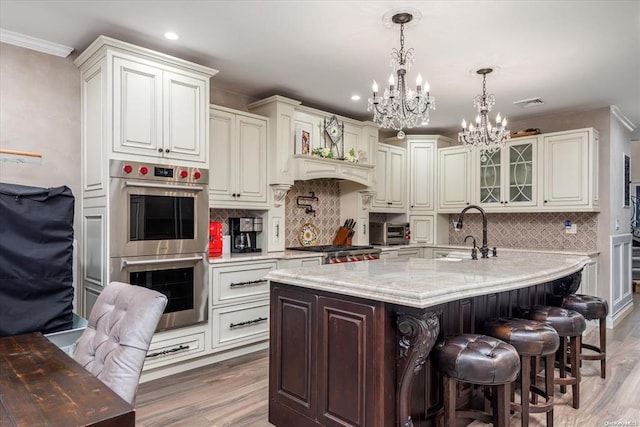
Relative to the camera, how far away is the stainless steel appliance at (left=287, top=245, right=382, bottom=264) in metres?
4.54

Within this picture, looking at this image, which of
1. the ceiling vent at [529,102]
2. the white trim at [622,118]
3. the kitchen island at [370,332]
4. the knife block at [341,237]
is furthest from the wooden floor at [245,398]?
the white trim at [622,118]

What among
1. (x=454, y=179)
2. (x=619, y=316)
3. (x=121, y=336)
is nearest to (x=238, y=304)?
(x=121, y=336)

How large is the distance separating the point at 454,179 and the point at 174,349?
4406 mm

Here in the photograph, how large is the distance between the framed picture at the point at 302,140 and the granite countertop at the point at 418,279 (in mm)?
2157

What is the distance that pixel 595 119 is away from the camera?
514cm

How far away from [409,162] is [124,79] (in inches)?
164

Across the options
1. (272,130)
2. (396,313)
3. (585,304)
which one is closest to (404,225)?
(272,130)

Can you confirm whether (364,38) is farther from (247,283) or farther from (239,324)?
(239,324)

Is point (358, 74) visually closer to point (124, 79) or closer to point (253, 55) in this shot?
point (253, 55)

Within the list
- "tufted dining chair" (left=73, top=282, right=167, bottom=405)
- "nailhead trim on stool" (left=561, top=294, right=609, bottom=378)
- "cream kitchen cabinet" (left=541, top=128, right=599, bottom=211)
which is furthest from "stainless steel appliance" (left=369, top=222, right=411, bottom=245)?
"tufted dining chair" (left=73, top=282, right=167, bottom=405)

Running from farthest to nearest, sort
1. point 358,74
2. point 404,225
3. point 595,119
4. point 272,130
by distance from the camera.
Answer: point 404,225, point 595,119, point 272,130, point 358,74

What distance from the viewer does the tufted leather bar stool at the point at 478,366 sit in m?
1.87

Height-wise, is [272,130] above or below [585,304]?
above

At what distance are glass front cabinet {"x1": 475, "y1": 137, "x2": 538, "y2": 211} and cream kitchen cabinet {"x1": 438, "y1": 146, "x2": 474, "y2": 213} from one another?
155 millimetres
